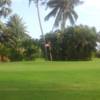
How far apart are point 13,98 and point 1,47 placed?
169ft

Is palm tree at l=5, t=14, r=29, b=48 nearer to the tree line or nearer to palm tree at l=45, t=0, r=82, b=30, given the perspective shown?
the tree line

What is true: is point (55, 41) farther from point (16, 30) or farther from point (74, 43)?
point (16, 30)

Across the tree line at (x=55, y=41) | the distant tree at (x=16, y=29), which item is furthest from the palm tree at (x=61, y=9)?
the distant tree at (x=16, y=29)

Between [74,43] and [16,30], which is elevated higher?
[16,30]

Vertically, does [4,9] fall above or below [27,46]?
above

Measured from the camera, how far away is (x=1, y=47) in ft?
209

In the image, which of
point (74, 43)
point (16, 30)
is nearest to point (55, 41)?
point (74, 43)

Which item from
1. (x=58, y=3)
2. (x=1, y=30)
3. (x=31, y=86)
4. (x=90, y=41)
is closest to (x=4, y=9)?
(x=1, y=30)

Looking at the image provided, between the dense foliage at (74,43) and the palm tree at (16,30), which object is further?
the palm tree at (16,30)

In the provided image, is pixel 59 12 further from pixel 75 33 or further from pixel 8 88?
pixel 8 88

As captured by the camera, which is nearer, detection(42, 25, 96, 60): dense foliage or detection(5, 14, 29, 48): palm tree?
detection(42, 25, 96, 60): dense foliage

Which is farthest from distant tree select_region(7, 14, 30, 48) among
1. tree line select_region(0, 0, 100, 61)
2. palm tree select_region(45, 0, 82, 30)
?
palm tree select_region(45, 0, 82, 30)

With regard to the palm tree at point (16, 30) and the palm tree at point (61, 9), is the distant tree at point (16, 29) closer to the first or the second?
the palm tree at point (16, 30)

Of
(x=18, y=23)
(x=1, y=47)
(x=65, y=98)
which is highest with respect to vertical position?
(x=18, y=23)
